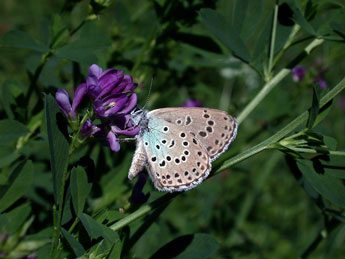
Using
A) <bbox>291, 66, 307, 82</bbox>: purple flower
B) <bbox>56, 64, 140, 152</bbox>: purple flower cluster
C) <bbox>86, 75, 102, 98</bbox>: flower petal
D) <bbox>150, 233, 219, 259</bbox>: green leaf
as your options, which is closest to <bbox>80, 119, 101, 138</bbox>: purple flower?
<bbox>56, 64, 140, 152</bbox>: purple flower cluster

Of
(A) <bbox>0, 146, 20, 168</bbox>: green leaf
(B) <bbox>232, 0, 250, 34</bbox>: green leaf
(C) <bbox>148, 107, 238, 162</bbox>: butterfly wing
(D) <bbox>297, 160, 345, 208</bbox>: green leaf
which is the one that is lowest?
(D) <bbox>297, 160, 345, 208</bbox>: green leaf

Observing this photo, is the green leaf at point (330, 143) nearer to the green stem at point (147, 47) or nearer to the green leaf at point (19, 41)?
the green stem at point (147, 47)

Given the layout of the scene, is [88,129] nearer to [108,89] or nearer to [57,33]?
[108,89]

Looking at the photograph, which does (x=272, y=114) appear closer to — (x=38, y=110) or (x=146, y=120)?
(x=146, y=120)

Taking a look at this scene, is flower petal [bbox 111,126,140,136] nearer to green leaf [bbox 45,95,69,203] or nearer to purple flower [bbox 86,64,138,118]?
purple flower [bbox 86,64,138,118]

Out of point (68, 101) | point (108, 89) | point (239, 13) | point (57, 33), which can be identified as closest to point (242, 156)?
point (108, 89)

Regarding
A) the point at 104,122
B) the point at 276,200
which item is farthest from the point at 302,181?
the point at 276,200
